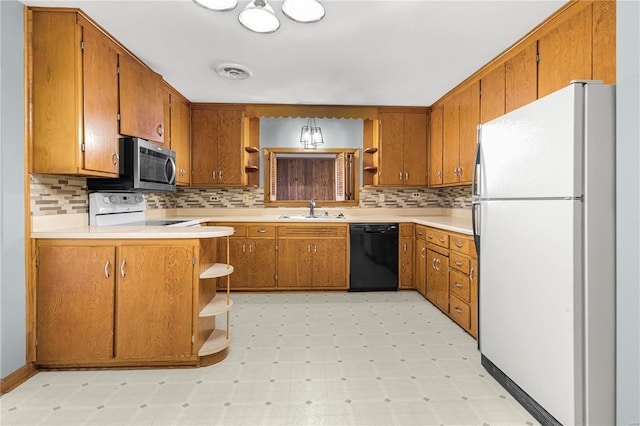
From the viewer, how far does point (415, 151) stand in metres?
4.53

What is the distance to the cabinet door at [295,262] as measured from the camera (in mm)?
4160

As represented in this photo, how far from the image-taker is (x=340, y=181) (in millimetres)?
4883

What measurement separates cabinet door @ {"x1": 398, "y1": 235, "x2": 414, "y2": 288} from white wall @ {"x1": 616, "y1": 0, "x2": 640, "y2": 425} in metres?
2.74

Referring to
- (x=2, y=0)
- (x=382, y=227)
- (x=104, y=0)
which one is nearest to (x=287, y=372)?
(x=382, y=227)

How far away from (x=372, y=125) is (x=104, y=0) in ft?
10.8

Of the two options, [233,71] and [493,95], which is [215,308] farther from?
[493,95]

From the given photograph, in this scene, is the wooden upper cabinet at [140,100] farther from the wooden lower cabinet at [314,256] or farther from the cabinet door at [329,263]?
the cabinet door at [329,263]

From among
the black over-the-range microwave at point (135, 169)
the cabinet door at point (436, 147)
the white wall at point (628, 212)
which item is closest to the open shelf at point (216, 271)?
the black over-the-range microwave at point (135, 169)

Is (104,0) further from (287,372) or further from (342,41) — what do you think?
(287,372)

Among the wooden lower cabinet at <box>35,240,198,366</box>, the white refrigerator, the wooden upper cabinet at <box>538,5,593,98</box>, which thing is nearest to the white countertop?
the wooden lower cabinet at <box>35,240,198,366</box>

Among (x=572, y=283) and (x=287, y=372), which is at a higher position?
(x=572, y=283)

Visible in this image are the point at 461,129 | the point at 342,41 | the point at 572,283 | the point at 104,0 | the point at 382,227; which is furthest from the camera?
the point at 382,227

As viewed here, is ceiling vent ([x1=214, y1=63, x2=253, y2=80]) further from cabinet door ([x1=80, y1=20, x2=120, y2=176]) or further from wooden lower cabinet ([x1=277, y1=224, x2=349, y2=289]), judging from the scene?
wooden lower cabinet ([x1=277, y1=224, x2=349, y2=289])

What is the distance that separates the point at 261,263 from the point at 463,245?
7.58 ft
